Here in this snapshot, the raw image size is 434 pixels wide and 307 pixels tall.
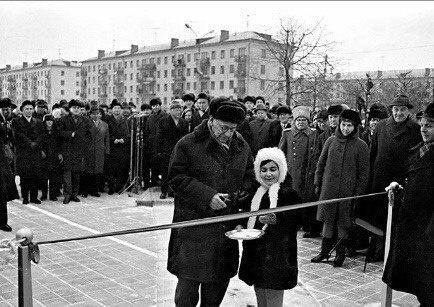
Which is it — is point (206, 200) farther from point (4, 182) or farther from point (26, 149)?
point (26, 149)

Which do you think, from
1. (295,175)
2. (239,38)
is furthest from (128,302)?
(239,38)

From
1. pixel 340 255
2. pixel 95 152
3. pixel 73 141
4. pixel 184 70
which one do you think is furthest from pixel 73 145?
pixel 184 70

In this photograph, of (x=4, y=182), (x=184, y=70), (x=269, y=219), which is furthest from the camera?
(x=184, y=70)

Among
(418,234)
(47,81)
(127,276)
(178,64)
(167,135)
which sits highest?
(178,64)

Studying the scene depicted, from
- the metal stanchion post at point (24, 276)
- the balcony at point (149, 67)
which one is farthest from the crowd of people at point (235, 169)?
the balcony at point (149, 67)

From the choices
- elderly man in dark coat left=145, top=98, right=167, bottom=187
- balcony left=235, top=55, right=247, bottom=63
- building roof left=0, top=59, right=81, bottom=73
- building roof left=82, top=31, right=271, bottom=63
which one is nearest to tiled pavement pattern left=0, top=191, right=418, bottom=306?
elderly man in dark coat left=145, top=98, right=167, bottom=187

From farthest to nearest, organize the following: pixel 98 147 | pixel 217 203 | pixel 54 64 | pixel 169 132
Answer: pixel 54 64 → pixel 98 147 → pixel 169 132 → pixel 217 203

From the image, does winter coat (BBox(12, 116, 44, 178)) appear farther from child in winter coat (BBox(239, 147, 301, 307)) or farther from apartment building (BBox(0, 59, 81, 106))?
apartment building (BBox(0, 59, 81, 106))

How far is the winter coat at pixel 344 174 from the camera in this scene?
632 centimetres

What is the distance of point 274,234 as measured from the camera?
12.6 feet

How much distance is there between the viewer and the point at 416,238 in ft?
13.3

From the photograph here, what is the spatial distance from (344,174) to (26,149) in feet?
21.4

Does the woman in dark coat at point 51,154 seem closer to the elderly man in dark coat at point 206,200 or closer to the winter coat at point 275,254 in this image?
the elderly man in dark coat at point 206,200

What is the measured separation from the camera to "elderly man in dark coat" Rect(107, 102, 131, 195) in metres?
12.1
